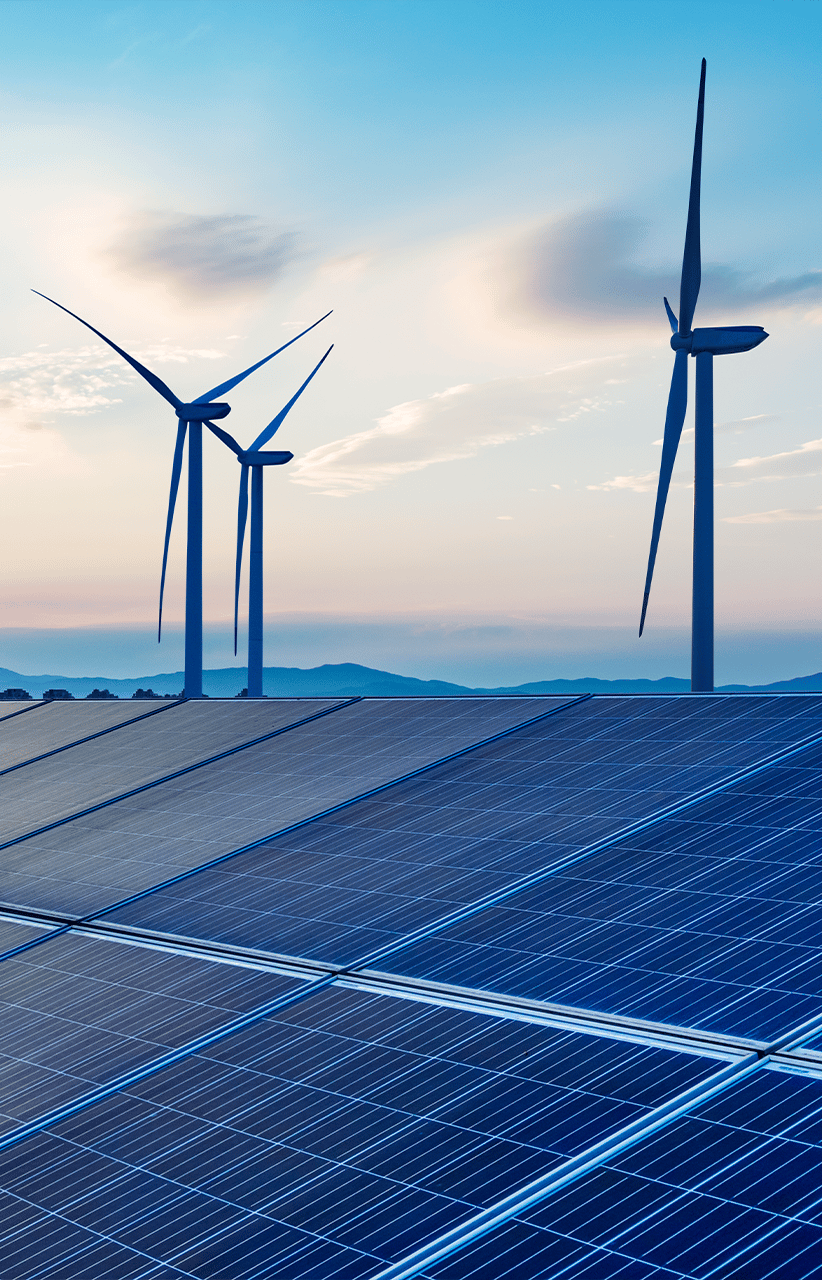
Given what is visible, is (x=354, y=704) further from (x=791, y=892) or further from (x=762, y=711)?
(x=791, y=892)

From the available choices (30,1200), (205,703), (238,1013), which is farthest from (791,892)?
(205,703)

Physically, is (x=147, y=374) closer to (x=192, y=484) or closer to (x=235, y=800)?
(x=192, y=484)

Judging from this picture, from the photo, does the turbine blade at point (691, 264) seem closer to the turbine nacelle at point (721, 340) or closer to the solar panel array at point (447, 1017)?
the turbine nacelle at point (721, 340)

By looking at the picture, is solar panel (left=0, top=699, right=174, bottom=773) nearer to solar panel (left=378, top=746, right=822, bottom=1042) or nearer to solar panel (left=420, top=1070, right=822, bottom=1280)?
solar panel (left=378, top=746, right=822, bottom=1042)

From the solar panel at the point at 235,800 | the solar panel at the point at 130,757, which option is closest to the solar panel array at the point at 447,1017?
the solar panel at the point at 235,800

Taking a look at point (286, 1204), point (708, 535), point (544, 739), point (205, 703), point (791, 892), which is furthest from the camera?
point (205, 703)

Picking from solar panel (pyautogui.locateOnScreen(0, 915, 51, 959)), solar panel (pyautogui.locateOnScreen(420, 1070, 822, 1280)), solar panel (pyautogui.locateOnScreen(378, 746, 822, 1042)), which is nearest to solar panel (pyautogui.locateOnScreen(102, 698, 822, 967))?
solar panel (pyautogui.locateOnScreen(378, 746, 822, 1042))

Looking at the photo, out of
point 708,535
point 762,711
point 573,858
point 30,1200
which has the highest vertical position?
point 708,535
